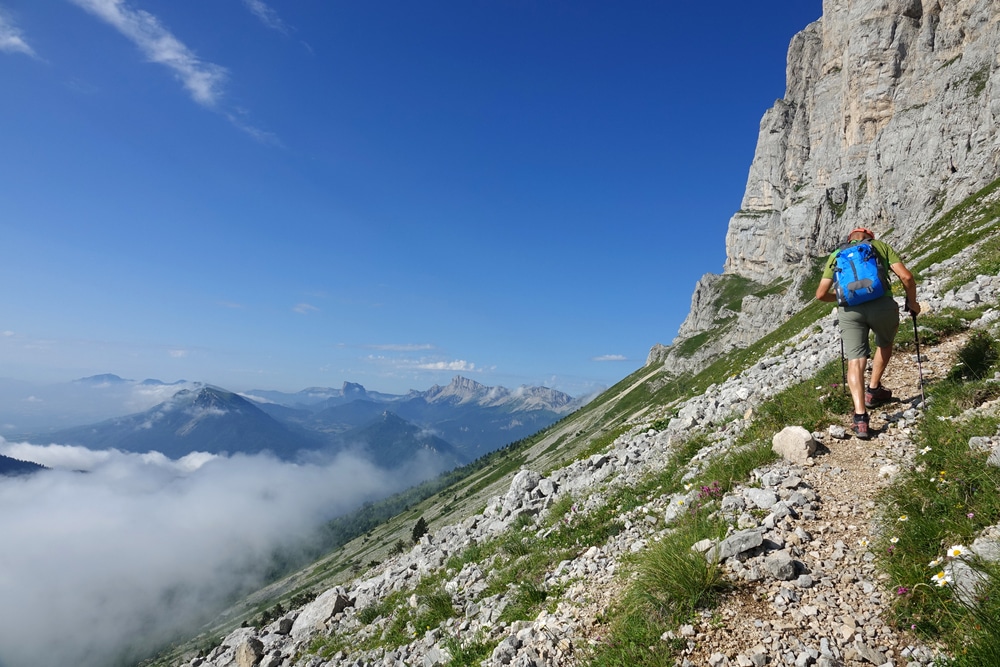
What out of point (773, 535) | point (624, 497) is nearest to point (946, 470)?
point (773, 535)

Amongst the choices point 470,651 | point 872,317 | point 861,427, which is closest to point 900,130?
point 872,317

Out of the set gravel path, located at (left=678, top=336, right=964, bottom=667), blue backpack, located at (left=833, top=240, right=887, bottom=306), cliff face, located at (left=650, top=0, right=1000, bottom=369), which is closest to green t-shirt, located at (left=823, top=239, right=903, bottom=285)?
blue backpack, located at (left=833, top=240, right=887, bottom=306)

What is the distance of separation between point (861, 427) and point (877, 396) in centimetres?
191

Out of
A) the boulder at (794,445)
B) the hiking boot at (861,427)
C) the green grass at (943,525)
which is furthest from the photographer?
the hiking boot at (861,427)

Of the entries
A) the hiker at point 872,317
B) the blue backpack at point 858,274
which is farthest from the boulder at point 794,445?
the blue backpack at point 858,274

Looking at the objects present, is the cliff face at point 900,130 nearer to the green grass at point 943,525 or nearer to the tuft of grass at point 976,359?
the tuft of grass at point 976,359

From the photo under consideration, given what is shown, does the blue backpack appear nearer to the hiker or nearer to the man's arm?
the hiker

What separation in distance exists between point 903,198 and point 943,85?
37.7m

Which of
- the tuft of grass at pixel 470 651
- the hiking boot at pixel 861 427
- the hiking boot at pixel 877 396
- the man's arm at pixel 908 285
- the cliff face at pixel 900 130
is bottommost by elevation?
the tuft of grass at pixel 470 651

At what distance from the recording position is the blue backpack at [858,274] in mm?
9648

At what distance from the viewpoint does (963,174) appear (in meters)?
109

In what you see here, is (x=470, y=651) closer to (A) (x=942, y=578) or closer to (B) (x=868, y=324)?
(A) (x=942, y=578)

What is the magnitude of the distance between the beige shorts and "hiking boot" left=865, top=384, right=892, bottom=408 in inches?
33.1

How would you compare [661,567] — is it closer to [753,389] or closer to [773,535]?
[773,535]
